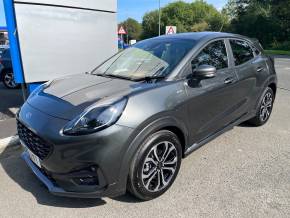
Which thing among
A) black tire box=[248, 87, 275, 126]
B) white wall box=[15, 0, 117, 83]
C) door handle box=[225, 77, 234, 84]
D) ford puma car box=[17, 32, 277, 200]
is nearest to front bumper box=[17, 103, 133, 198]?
ford puma car box=[17, 32, 277, 200]

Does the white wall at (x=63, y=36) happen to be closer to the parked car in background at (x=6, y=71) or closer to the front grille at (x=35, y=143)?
the front grille at (x=35, y=143)

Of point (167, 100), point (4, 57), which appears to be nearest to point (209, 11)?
point (4, 57)

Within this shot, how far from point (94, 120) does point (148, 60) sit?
1398mm

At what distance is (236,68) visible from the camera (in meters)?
4.12

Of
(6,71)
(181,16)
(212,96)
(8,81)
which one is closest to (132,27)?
(181,16)

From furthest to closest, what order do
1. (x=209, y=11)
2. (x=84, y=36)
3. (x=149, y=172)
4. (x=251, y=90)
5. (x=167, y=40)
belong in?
1. (x=209, y=11)
2. (x=84, y=36)
3. (x=251, y=90)
4. (x=167, y=40)
5. (x=149, y=172)

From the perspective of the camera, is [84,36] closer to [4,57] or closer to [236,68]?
[236,68]

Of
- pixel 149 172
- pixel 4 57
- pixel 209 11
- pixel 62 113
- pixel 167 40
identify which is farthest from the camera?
pixel 209 11

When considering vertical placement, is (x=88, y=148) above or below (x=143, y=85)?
below

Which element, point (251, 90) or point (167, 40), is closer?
point (167, 40)

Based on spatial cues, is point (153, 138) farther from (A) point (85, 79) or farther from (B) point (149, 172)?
(A) point (85, 79)

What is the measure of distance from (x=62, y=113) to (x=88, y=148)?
46cm

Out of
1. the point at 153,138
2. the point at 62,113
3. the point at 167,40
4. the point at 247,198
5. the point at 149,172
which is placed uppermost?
the point at 167,40

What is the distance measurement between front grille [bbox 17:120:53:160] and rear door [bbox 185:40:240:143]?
1.52 meters
